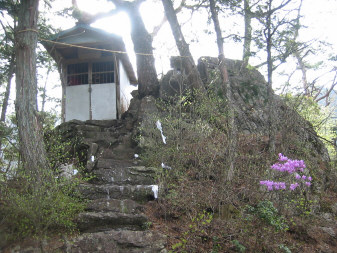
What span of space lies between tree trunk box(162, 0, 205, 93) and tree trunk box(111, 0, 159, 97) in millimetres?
1103

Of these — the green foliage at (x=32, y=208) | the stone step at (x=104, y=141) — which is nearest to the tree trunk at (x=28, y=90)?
the green foliage at (x=32, y=208)

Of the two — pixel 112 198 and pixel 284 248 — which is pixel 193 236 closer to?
pixel 284 248

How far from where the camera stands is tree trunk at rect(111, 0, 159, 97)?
37.3ft

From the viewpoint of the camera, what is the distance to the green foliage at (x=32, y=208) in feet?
14.1

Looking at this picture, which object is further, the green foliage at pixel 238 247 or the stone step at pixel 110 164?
the stone step at pixel 110 164

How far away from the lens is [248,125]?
10.7 m

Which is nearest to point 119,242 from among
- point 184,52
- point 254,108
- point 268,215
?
point 268,215

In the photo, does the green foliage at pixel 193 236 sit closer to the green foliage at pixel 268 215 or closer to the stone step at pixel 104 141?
the green foliage at pixel 268 215

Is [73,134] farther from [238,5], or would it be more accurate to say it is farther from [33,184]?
[238,5]

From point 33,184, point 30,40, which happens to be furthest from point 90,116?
point 33,184

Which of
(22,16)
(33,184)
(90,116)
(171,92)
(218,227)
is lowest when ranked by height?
(218,227)

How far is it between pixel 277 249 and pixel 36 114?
5.40 meters

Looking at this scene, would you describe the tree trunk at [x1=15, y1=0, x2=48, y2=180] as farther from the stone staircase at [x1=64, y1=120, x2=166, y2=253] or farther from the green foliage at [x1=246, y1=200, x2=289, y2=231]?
the green foliage at [x1=246, y1=200, x2=289, y2=231]

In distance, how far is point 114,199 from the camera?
5.88 meters
